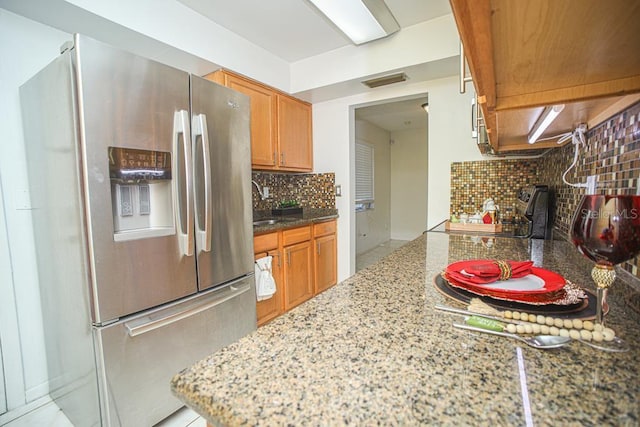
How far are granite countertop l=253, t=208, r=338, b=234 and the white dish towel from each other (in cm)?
24

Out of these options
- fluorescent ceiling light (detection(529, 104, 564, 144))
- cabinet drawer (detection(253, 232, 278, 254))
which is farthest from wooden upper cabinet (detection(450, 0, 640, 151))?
cabinet drawer (detection(253, 232, 278, 254))

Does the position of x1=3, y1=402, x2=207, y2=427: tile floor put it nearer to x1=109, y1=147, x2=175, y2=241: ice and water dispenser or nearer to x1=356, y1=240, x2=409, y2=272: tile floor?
x1=109, y1=147, x2=175, y2=241: ice and water dispenser

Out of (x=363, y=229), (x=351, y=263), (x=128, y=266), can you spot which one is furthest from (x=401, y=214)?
(x=128, y=266)

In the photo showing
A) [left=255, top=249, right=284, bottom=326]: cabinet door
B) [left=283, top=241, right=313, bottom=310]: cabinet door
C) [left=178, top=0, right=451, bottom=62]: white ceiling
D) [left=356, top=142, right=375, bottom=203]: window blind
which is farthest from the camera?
[left=356, top=142, right=375, bottom=203]: window blind

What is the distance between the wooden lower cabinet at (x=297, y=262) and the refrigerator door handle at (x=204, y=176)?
64cm

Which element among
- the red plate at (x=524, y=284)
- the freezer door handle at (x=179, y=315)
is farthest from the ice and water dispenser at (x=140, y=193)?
the red plate at (x=524, y=284)

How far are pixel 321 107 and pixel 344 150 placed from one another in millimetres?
571

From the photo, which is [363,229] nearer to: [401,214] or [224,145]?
[401,214]

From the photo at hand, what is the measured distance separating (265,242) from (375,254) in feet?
10.7

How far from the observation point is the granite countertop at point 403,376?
1.17 ft

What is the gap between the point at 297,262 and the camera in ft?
8.53

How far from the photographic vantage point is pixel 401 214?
6.13 metres

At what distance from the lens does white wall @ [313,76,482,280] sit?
7.98ft

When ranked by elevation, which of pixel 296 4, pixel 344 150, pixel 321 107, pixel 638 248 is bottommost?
pixel 638 248
